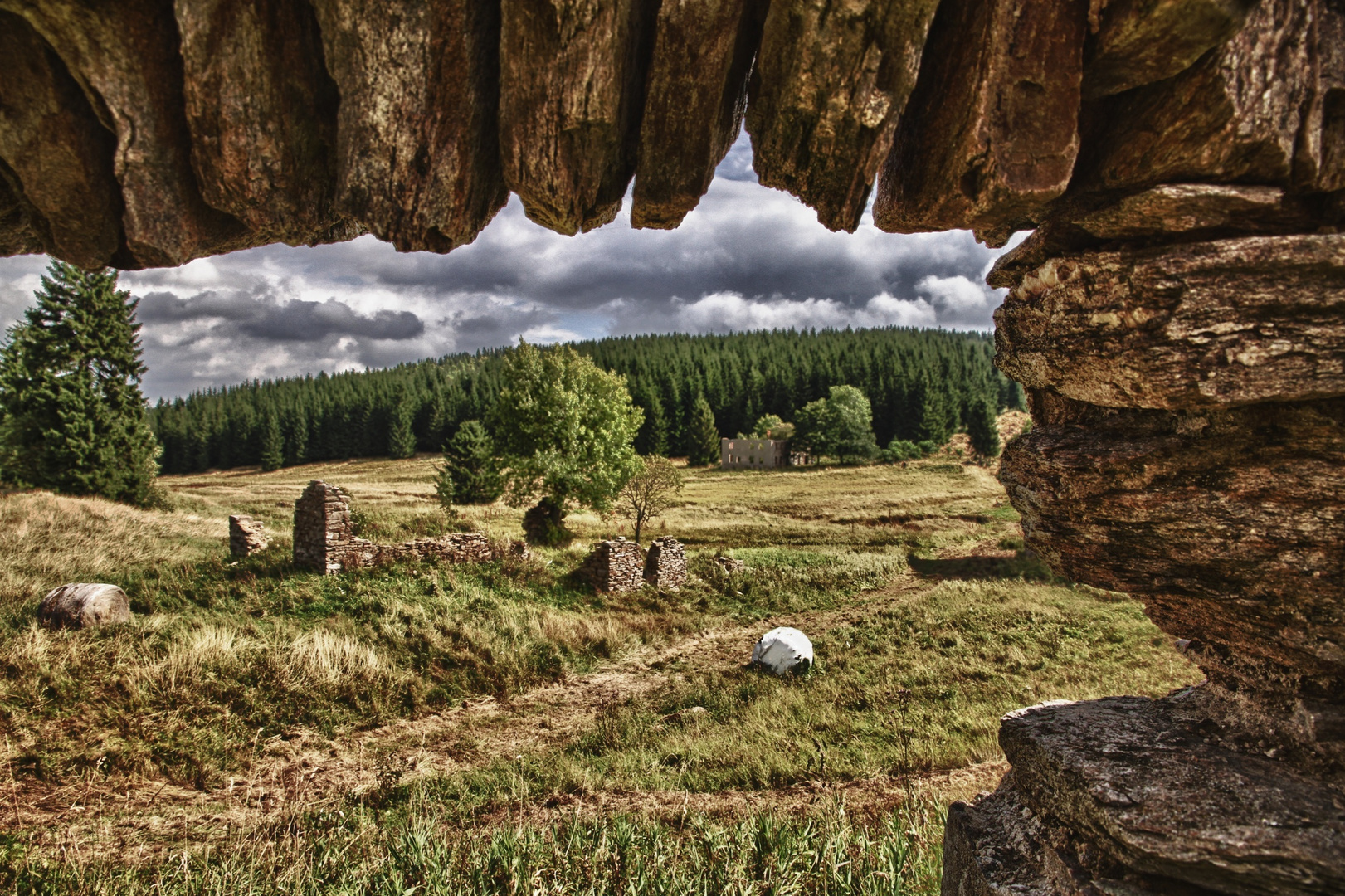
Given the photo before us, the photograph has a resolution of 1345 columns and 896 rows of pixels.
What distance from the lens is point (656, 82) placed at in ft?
12.5

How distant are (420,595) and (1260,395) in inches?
682

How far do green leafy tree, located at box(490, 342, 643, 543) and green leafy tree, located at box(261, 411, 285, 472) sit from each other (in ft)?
331

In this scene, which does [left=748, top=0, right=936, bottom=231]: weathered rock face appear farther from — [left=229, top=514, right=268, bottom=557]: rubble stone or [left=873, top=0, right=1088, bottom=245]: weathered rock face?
[left=229, top=514, right=268, bottom=557]: rubble stone

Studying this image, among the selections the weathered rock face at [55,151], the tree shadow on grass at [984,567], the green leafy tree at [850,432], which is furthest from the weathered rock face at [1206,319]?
the green leafy tree at [850,432]

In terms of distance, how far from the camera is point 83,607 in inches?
500

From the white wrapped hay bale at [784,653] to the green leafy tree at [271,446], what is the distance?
12083 centimetres

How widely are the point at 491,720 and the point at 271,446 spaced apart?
4752 inches

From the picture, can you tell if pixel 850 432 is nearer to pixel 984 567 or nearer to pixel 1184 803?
pixel 984 567

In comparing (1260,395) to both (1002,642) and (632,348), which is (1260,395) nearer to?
(1002,642)

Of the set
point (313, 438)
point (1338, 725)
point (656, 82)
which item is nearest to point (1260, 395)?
point (1338, 725)

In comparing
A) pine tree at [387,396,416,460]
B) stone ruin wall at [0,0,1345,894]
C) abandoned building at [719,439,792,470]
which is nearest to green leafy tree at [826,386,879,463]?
abandoned building at [719,439,792,470]

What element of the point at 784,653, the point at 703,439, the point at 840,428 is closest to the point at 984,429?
the point at 840,428

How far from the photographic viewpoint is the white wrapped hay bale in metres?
14.9

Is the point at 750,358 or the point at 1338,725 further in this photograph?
the point at 750,358
